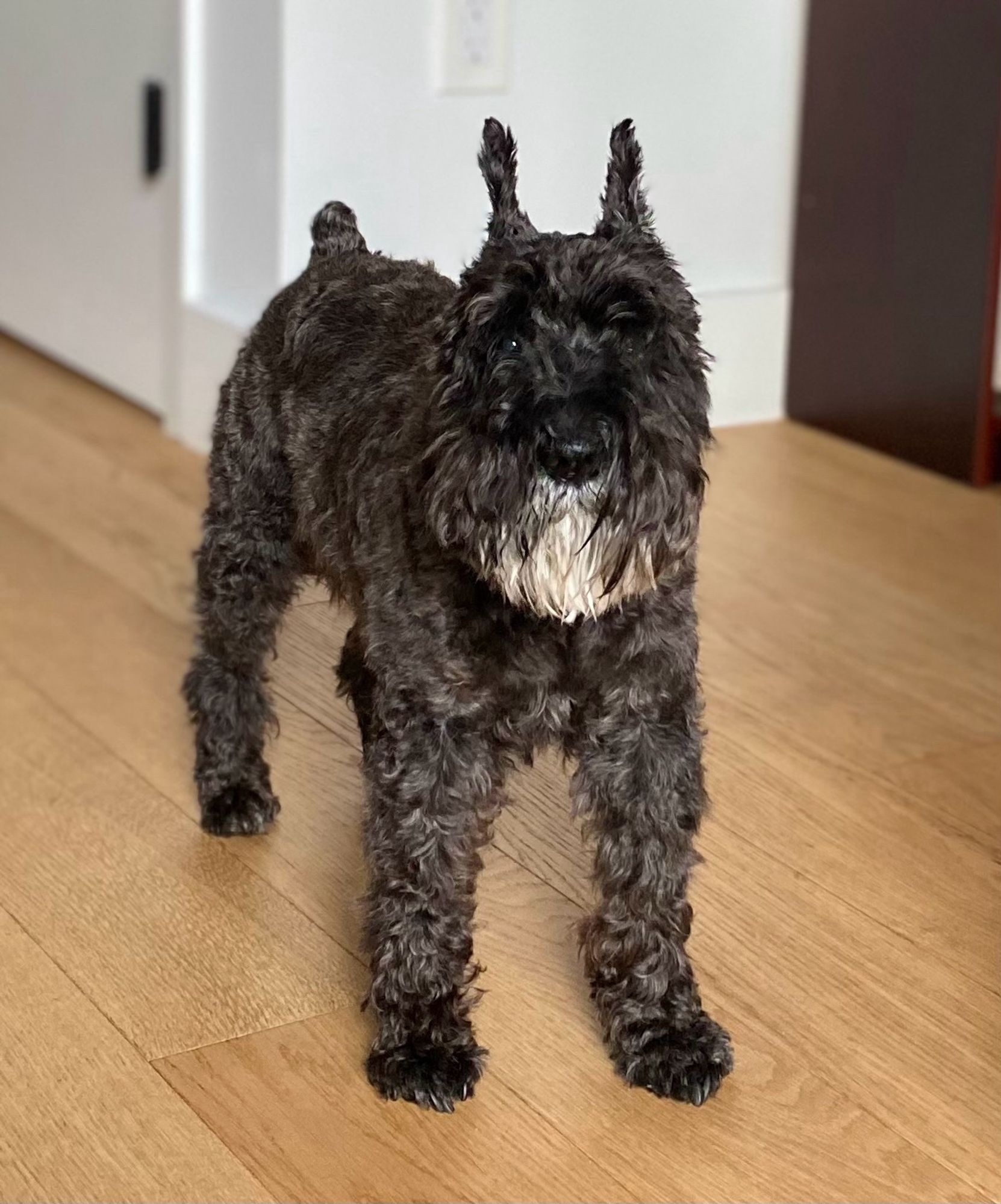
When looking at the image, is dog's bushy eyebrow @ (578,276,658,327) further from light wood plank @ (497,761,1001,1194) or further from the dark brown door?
the dark brown door

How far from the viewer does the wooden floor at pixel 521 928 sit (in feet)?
5.13

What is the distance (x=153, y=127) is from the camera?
355 cm

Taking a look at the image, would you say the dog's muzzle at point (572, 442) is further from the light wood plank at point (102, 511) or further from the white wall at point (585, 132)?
the white wall at point (585, 132)

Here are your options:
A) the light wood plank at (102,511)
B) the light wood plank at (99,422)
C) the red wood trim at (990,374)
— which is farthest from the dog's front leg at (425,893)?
the red wood trim at (990,374)

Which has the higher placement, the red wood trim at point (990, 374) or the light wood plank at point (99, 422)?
the red wood trim at point (990, 374)

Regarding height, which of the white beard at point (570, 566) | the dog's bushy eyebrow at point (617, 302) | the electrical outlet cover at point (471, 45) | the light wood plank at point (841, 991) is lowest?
the light wood plank at point (841, 991)

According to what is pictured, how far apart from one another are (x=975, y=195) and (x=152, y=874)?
87.4 inches

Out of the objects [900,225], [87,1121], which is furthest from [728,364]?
[87,1121]

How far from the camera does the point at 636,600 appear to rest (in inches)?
61.9

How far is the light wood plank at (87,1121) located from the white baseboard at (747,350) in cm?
237

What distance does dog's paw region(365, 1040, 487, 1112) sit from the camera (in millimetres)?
1623

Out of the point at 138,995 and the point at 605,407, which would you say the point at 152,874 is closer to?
the point at 138,995

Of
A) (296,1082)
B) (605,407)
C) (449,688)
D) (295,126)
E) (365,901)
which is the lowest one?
(296,1082)

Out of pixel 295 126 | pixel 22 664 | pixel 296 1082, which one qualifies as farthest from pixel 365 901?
pixel 295 126
